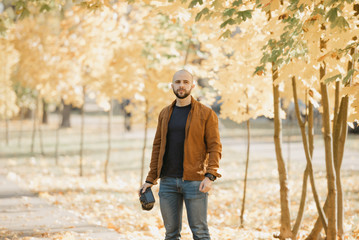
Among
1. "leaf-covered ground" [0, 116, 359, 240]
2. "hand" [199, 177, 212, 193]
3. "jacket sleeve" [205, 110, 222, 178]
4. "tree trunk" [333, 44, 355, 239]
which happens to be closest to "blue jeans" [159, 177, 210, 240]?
"hand" [199, 177, 212, 193]

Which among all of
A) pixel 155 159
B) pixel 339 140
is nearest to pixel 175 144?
pixel 155 159

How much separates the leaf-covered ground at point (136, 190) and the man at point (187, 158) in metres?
1.94

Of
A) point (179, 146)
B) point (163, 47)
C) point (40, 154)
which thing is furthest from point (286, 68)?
point (40, 154)

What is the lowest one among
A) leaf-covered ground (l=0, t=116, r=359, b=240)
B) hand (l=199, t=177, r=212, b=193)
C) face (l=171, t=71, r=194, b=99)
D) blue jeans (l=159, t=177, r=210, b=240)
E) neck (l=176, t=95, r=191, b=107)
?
leaf-covered ground (l=0, t=116, r=359, b=240)

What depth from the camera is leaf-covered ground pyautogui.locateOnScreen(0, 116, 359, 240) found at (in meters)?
6.79

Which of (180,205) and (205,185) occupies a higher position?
(205,185)

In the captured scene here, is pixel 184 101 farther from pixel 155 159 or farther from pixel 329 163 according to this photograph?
pixel 329 163

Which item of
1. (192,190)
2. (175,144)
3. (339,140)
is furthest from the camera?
(339,140)

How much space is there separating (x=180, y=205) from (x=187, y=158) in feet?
1.63

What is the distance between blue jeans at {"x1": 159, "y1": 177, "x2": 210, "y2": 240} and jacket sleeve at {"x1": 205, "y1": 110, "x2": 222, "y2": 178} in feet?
0.71

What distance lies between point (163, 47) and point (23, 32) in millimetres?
6223

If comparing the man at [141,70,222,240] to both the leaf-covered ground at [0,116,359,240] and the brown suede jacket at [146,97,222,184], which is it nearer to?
the brown suede jacket at [146,97,222,184]

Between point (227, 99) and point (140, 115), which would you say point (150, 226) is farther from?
point (140, 115)

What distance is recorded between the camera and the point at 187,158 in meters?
3.95
